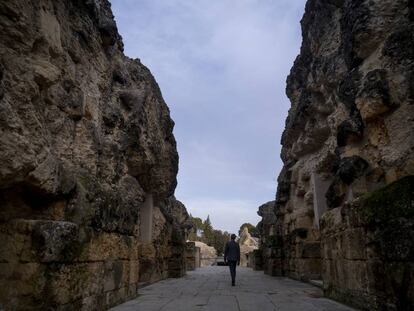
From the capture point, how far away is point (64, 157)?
5.13m

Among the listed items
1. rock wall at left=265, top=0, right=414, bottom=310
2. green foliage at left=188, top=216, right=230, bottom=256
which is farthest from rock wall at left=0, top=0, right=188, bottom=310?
green foliage at left=188, top=216, right=230, bottom=256

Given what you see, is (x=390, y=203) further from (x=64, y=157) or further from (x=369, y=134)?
(x=64, y=157)

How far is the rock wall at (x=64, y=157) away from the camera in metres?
3.32

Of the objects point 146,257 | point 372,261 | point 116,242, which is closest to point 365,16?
point 372,261

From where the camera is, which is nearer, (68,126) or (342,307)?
(342,307)

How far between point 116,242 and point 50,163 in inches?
83.4

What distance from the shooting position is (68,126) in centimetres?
529

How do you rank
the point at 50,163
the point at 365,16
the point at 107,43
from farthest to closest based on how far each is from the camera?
the point at 107,43, the point at 365,16, the point at 50,163

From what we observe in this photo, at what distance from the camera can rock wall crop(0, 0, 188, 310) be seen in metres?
3.32

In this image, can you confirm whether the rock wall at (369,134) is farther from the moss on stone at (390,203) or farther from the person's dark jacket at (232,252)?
the person's dark jacket at (232,252)

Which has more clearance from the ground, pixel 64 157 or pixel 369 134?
pixel 369 134

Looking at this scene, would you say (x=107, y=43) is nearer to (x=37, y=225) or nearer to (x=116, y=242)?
(x=116, y=242)

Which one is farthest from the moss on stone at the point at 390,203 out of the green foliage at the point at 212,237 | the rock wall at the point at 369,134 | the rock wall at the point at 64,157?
the green foliage at the point at 212,237

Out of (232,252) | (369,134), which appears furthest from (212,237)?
(369,134)
